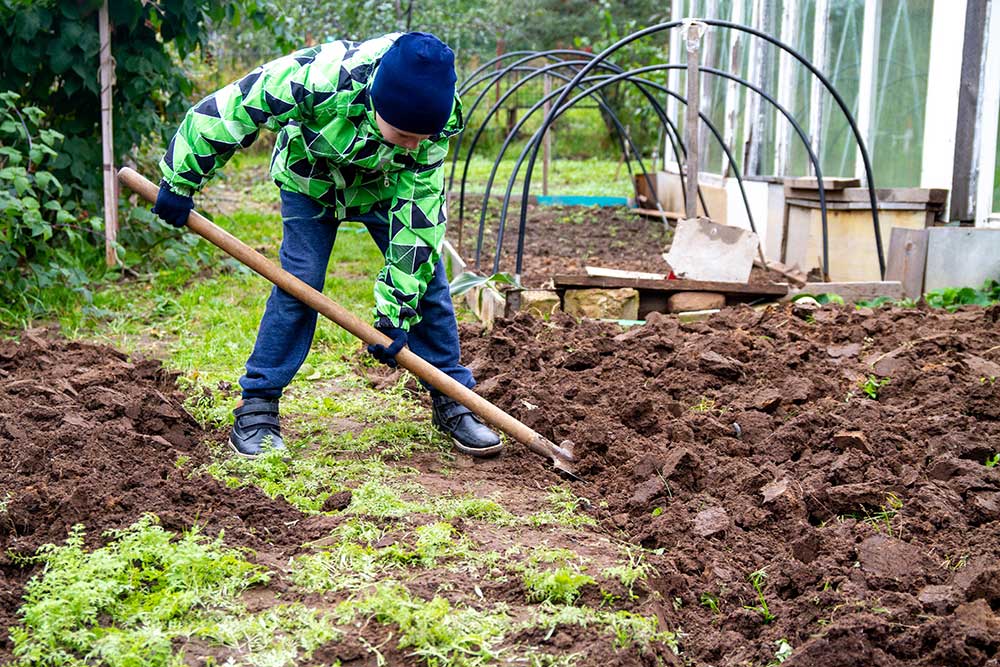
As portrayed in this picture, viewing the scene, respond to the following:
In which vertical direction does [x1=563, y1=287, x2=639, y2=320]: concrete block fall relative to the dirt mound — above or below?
above

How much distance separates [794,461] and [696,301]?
2635 millimetres

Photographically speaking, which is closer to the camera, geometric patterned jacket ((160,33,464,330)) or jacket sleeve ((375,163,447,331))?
geometric patterned jacket ((160,33,464,330))

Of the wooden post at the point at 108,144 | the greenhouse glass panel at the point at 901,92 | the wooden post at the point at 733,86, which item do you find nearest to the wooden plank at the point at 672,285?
the greenhouse glass panel at the point at 901,92

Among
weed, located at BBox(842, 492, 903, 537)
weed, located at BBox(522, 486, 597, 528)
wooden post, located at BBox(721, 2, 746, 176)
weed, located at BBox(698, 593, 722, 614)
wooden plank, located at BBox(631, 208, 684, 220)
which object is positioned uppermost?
wooden post, located at BBox(721, 2, 746, 176)

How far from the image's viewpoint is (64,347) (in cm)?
477

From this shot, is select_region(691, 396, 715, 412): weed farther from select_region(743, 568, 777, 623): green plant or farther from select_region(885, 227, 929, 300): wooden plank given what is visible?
select_region(885, 227, 929, 300): wooden plank

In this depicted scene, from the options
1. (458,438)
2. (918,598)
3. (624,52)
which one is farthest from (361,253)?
(624,52)

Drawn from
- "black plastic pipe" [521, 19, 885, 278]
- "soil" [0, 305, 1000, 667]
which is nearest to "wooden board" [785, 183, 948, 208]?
"black plastic pipe" [521, 19, 885, 278]

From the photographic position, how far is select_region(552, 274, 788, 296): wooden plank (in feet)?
19.9

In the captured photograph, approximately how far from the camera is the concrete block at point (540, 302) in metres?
5.86

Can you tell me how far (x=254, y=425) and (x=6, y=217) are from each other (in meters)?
2.54

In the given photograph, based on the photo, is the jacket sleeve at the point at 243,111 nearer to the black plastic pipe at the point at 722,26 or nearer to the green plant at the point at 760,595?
the green plant at the point at 760,595

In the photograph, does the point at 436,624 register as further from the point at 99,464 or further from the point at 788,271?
the point at 788,271

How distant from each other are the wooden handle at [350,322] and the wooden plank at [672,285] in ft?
7.70
